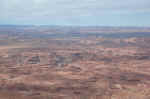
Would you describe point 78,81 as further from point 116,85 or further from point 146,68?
point 146,68

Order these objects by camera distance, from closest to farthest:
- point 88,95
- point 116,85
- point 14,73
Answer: point 88,95 → point 116,85 → point 14,73

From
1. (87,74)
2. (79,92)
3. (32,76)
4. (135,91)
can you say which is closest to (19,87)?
(32,76)

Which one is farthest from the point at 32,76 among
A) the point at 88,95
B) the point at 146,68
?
the point at 146,68

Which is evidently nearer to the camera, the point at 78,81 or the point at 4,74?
the point at 78,81

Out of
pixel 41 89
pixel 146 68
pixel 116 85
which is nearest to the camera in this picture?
pixel 41 89

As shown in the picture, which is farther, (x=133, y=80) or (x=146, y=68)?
(x=146, y=68)

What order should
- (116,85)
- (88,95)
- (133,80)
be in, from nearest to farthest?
(88,95) → (116,85) → (133,80)

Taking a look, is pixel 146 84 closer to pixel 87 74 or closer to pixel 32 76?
pixel 87 74

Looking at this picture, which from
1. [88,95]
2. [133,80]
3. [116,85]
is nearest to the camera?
[88,95]
